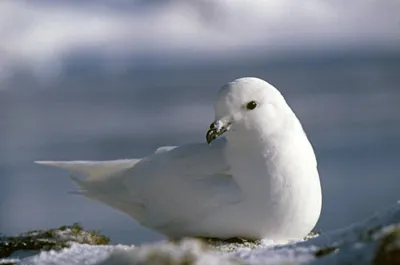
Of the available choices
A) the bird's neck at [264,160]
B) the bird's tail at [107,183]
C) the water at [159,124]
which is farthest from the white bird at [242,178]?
the water at [159,124]

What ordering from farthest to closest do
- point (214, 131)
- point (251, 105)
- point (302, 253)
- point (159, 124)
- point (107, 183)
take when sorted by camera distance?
point (159, 124)
point (107, 183)
point (251, 105)
point (214, 131)
point (302, 253)

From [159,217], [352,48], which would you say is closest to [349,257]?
[159,217]

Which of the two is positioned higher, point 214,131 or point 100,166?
point 100,166

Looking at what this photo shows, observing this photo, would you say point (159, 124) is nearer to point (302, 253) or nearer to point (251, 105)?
point (251, 105)

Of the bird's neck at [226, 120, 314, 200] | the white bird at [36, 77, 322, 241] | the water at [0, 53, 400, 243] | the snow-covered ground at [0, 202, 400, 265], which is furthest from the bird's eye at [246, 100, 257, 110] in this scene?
the water at [0, 53, 400, 243]

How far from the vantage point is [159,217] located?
648 centimetres

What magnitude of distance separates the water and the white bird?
3408 millimetres

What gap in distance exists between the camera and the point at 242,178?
6164 mm

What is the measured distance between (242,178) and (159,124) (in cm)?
1465

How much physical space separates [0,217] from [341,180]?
4760 mm

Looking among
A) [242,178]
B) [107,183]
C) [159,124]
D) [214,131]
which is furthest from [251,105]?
[159,124]

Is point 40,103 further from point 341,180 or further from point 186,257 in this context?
point 186,257

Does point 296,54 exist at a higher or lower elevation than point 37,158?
higher

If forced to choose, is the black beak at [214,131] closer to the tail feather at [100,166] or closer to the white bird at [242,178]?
the white bird at [242,178]
